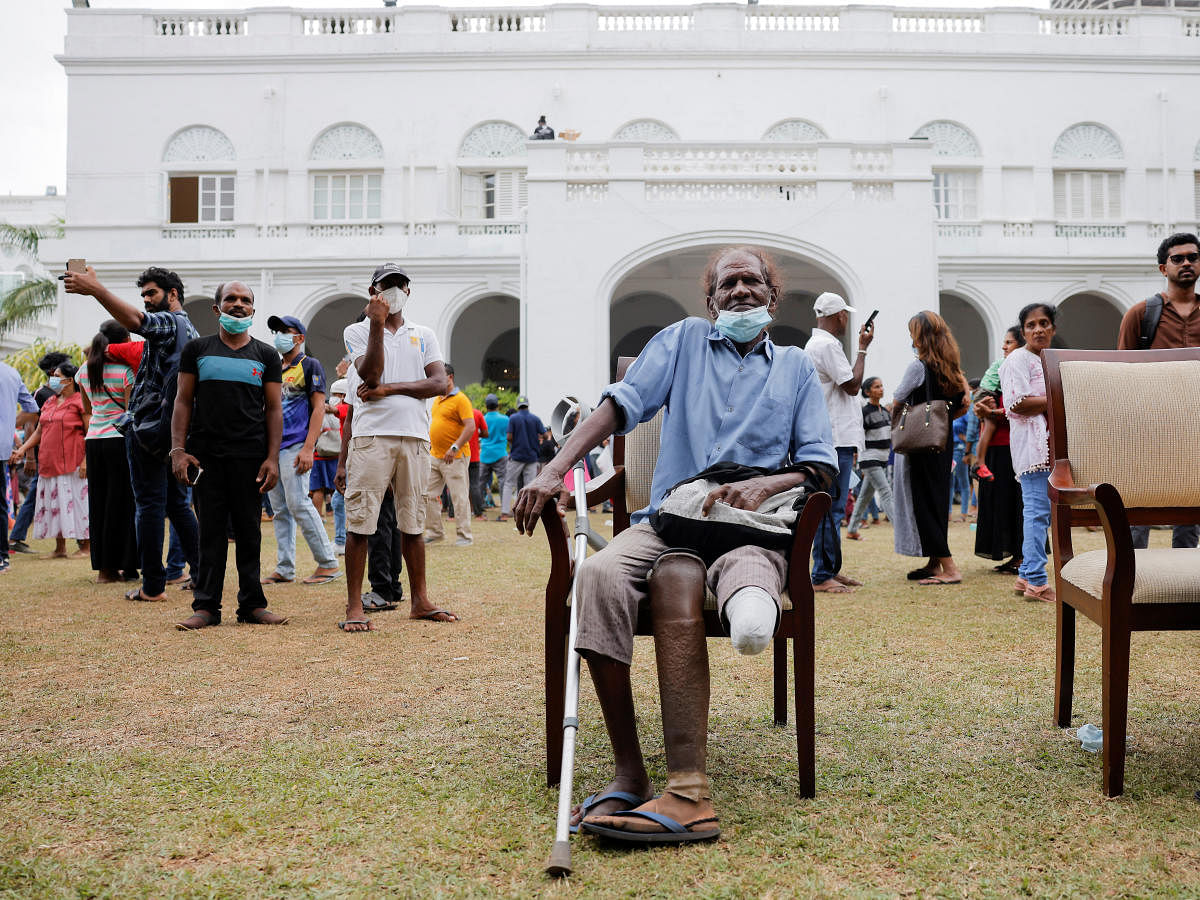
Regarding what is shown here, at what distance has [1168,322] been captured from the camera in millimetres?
4891

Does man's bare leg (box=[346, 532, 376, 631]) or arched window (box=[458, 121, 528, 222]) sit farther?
arched window (box=[458, 121, 528, 222])

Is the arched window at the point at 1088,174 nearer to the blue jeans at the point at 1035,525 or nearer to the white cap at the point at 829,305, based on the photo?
the white cap at the point at 829,305

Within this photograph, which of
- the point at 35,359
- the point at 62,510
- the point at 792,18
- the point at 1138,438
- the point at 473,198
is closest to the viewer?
the point at 1138,438

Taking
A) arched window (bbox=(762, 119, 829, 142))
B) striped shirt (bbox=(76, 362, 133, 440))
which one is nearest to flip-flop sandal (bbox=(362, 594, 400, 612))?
Result: striped shirt (bbox=(76, 362, 133, 440))

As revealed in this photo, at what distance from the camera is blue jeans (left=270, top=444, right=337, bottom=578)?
259 inches

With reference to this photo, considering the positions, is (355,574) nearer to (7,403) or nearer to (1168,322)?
(1168,322)

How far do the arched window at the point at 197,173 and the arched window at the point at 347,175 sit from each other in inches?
83.7

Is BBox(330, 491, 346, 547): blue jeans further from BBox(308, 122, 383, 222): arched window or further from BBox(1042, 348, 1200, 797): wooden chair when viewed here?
BBox(308, 122, 383, 222): arched window

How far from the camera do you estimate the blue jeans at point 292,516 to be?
6590 millimetres

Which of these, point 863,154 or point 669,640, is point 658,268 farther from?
point 669,640

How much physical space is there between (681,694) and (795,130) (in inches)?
871

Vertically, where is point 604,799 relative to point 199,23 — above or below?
below

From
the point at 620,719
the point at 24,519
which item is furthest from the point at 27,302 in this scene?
the point at 620,719

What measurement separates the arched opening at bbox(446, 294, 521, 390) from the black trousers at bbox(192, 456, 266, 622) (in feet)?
57.4
